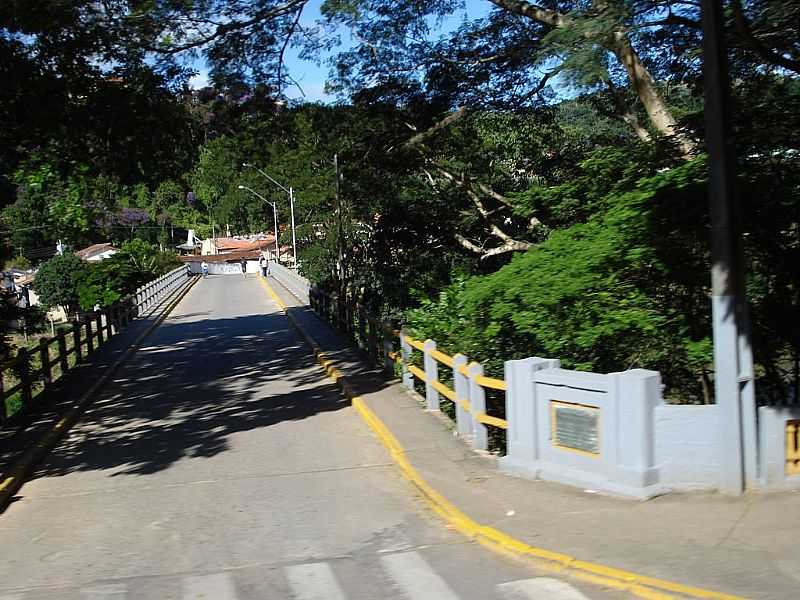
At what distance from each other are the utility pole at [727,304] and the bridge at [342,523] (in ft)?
1.40

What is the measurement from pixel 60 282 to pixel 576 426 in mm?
48958

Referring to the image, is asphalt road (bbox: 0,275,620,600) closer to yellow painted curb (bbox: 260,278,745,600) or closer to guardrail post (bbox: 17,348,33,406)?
yellow painted curb (bbox: 260,278,745,600)

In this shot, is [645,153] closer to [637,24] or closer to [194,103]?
[637,24]

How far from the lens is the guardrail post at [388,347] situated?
51.9 feet

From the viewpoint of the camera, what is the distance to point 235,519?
312 inches

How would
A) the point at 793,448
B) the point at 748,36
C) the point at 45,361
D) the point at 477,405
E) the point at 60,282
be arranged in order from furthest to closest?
the point at 60,282, the point at 45,361, the point at 748,36, the point at 477,405, the point at 793,448

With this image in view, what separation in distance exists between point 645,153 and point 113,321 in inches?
857

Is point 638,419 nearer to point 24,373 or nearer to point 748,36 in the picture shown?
point 748,36

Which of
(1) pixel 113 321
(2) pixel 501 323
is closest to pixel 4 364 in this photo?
(2) pixel 501 323

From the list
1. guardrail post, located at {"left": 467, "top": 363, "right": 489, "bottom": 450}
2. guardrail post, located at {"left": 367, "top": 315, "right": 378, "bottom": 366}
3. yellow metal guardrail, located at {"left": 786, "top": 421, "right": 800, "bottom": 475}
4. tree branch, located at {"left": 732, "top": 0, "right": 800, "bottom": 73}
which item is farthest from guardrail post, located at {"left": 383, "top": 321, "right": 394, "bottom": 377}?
yellow metal guardrail, located at {"left": 786, "top": 421, "right": 800, "bottom": 475}

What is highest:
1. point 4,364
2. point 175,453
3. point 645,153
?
point 645,153

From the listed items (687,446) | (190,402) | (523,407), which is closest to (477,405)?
(523,407)

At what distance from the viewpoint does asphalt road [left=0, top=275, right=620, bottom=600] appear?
20.2 ft

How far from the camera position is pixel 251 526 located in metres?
7.67
